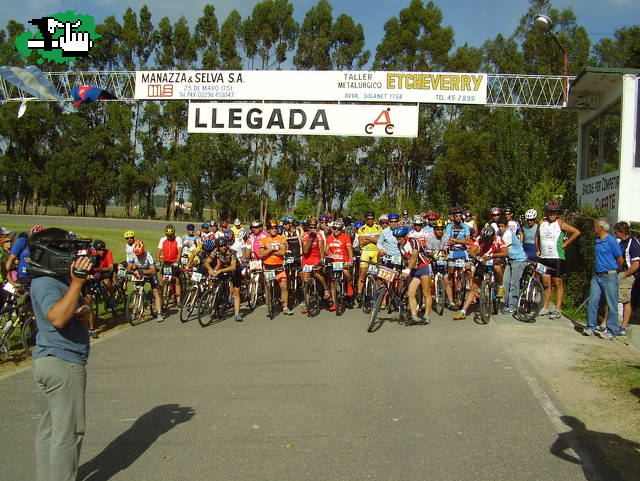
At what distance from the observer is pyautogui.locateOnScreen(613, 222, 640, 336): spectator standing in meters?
9.75

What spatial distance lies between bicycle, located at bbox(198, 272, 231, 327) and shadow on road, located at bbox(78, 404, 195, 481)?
5.09 meters

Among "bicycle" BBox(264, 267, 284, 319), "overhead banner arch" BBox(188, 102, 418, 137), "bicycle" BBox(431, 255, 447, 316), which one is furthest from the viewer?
"overhead banner arch" BBox(188, 102, 418, 137)

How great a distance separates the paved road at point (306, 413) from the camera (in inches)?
188

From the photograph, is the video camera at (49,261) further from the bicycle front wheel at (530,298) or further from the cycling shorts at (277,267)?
the bicycle front wheel at (530,298)

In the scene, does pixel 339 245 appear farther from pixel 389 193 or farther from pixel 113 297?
pixel 389 193

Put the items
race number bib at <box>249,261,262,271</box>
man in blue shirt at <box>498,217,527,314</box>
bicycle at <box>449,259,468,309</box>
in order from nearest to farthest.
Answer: man in blue shirt at <box>498,217,527,314</box> → bicycle at <box>449,259,468,309</box> → race number bib at <box>249,261,262,271</box>

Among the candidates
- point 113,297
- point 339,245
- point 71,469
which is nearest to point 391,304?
point 339,245

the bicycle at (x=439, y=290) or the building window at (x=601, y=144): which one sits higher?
the building window at (x=601, y=144)

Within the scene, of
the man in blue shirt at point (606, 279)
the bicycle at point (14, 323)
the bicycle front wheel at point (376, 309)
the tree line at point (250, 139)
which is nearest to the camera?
the bicycle at point (14, 323)

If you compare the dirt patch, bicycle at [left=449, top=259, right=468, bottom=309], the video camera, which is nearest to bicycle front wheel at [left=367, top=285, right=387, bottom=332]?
the dirt patch

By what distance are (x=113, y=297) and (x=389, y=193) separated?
163 feet

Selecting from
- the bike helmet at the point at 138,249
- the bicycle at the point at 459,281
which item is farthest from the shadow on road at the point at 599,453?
the bike helmet at the point at 138,249

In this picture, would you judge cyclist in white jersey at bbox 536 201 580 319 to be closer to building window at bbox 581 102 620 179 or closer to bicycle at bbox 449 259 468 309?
bicycle at bbox 449 259 468 309

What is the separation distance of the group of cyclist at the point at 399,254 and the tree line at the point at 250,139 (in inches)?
1309
